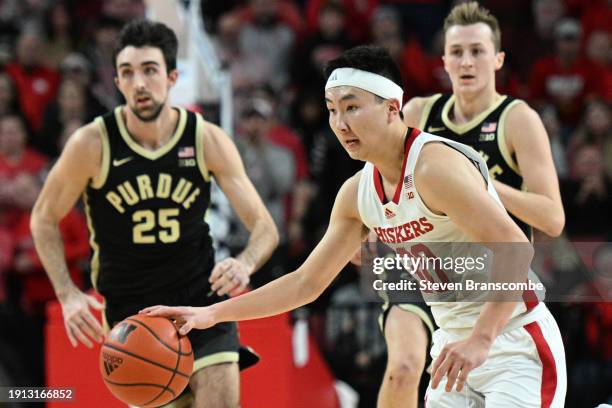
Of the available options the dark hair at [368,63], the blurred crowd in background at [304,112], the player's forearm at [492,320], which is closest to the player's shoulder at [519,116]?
the dark hair at [368,63]

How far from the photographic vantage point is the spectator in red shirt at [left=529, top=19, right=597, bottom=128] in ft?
34.1

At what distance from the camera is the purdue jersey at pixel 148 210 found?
5.67m

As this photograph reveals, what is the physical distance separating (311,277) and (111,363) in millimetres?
939

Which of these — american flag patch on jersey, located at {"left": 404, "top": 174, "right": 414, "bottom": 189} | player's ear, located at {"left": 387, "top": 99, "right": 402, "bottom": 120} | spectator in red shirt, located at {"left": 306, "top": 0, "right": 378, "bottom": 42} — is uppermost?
spectator in red shirt, located at {"left": 306, "top": 0, "right": 378, "bottom": 42}

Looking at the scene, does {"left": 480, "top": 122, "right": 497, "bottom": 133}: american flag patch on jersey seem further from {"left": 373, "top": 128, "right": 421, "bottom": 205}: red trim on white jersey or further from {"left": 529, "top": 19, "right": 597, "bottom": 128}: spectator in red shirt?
{"left": 529, "top": 19, "right": 597, "bottom": 128}: spectator in red shirt

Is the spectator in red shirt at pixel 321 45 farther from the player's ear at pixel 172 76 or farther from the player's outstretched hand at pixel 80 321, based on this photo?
the player's outstretched hand at pixel 80 321

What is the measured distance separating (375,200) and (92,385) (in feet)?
9.48

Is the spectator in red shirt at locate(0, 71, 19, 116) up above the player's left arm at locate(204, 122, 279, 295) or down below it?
above

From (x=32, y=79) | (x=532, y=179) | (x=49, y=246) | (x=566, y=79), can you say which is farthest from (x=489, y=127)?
(x=32, y=79)

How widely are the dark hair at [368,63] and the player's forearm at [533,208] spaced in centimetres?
94

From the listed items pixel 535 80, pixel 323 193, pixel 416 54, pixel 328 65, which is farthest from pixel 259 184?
pixel 328 65

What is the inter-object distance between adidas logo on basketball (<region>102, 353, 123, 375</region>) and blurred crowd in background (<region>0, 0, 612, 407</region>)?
10.6ft

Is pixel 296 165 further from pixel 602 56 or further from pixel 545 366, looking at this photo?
pixel 545 366

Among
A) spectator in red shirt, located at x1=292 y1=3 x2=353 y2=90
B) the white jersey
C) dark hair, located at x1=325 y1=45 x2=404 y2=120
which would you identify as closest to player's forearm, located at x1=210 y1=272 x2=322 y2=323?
the white jersey
